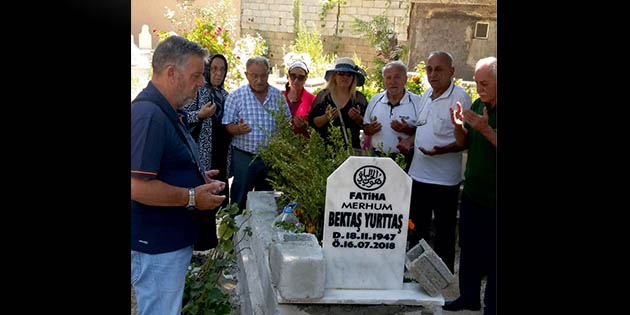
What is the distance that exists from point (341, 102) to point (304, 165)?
4.07ft

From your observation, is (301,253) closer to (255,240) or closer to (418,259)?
(418,259)

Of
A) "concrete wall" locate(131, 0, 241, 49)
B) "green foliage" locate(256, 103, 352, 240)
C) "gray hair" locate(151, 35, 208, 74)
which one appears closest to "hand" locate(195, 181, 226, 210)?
"gray hair" locate(151, 35, 208, 74)

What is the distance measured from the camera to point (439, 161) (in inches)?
159

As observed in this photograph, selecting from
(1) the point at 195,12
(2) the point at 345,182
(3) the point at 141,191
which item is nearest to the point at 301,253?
(2) the point at 345,182

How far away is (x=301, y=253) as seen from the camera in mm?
2748

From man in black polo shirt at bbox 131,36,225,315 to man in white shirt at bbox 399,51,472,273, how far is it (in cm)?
218

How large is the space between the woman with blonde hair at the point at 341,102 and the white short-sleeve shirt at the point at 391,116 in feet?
0.57

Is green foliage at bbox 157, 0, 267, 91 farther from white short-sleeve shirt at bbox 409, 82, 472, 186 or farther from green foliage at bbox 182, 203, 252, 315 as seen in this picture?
green foliage at bbox 182, 203, 252, 315

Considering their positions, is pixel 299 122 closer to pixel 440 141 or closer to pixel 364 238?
pixel 440 141

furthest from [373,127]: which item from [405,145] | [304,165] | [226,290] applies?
[226,290]

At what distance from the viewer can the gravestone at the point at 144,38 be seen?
48.1ft

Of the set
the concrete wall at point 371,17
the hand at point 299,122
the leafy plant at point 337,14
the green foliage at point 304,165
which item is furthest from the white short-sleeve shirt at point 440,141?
the leafy plant at point 337,14
